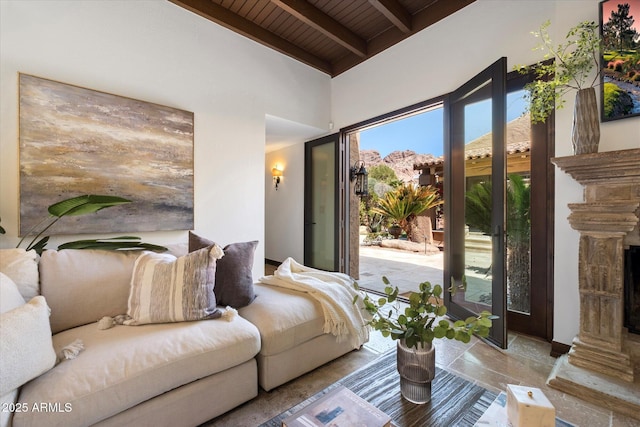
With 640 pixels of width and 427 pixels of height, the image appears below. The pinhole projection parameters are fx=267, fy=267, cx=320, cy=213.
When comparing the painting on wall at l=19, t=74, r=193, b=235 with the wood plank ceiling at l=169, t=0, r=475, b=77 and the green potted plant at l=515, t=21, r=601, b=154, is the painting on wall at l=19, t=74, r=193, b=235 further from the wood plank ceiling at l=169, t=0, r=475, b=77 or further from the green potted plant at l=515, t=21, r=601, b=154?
the green potted plant at l=515, t=21, r=601, b=154

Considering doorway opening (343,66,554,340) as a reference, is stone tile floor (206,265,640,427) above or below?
below

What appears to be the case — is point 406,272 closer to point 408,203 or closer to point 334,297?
point 408,203

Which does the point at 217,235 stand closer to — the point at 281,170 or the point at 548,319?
the point at 281,170

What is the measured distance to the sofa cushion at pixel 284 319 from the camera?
66.0 inches

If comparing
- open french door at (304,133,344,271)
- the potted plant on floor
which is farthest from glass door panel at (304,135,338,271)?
the potted plant on floor

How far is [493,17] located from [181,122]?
3258 millimetres

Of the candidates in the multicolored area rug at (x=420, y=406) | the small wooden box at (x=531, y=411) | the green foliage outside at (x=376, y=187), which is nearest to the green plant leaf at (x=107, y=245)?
the multicolored area rug at (x=420, y=406)

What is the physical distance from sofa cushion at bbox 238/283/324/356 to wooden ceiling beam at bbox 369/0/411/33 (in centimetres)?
296

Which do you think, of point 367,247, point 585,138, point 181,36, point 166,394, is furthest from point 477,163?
point 367,247

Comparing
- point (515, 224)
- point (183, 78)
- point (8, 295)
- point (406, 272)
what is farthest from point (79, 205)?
point (406, 272)

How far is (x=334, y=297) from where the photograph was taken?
2.01 m

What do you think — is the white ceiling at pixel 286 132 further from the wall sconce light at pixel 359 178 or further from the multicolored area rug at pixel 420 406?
the multicolored area rug at pixel 420 406

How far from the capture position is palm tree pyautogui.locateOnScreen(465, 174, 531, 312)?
249 centimetres

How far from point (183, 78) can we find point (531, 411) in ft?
11.7
